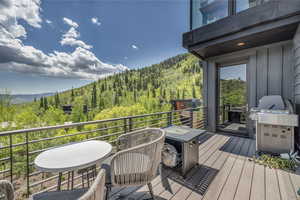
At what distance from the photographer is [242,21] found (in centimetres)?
284

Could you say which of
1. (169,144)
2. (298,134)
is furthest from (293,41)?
(169,144)

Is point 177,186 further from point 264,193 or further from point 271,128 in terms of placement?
point 271,128

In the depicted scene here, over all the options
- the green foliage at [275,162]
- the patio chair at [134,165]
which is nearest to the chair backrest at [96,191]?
the patio chair at [134,165]

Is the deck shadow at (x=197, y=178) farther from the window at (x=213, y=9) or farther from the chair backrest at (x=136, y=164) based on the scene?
the window at (x=213, y=9)

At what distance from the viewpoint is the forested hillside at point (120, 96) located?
17438mm

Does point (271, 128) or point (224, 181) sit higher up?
point (271, 128)

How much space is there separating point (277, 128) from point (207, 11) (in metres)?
3.31

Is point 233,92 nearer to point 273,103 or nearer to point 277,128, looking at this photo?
point 273,103

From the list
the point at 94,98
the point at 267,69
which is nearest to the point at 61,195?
the point at 267,69

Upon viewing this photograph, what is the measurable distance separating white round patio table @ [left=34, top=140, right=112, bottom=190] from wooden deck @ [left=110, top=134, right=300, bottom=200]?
702 millimetres

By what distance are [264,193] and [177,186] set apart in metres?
1.08

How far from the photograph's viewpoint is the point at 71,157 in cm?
129

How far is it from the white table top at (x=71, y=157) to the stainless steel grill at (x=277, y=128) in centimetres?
297

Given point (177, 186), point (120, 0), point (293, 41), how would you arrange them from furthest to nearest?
point (120, 0)
point (293, 41)
point (177, 186)
